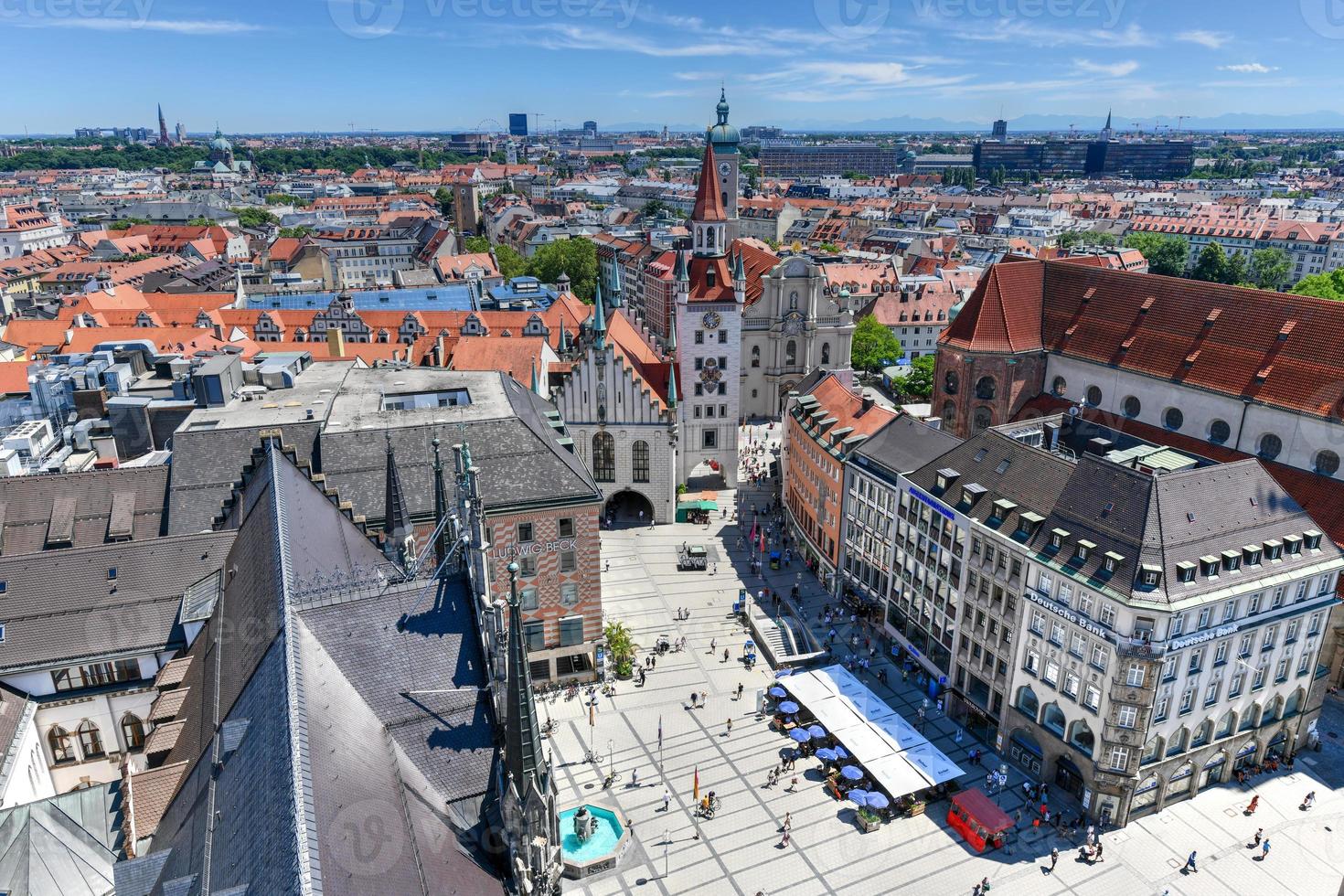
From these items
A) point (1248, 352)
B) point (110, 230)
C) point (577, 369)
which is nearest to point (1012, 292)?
point (1248, 352)

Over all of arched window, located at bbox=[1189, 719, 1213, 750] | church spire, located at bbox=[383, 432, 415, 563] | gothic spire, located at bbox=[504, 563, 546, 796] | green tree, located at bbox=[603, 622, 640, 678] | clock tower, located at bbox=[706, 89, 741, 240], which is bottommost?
green tree, located at bbox=[603, 622, 640, 678]

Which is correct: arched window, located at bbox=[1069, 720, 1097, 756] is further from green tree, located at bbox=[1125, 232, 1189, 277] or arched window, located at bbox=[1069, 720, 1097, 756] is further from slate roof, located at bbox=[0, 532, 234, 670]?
green tree, located at bbox=[1125, 232, 1189, 277]

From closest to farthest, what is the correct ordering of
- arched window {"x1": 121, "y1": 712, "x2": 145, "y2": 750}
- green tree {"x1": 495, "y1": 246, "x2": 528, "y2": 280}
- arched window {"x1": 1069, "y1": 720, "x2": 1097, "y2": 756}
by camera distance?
arched window {"x1": 121, "y1": 712, "x2": 145, "y2": 750} → arched window {"x1": 1069, "y1": 720, "x2": 1097, "y2": 756} → green tree {"x1": 495, "y1": 246, "x2": 528, "y2": 280}

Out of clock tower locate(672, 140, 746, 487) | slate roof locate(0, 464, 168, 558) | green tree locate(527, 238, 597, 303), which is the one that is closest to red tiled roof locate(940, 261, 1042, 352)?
clock tower locate(672, 140, 746, 487)

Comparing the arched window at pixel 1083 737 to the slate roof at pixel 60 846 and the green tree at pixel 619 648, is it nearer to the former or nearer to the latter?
the green tree at pixel 619 648

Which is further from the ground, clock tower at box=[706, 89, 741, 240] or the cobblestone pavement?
clock tower at box=[706, 89, 741, 240]

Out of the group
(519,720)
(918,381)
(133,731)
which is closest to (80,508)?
(133,731)

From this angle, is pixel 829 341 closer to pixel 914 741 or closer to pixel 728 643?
pixel 728 643
